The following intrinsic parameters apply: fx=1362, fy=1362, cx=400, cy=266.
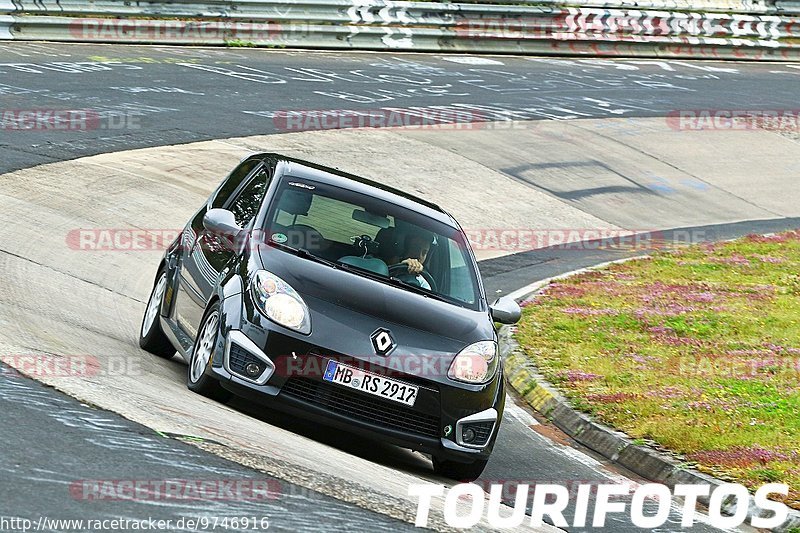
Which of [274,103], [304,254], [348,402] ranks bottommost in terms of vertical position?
[274,103]

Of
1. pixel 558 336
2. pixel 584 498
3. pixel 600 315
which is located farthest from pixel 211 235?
pixel 600 315

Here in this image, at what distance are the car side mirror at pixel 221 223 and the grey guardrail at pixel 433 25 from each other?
1604 centimetres

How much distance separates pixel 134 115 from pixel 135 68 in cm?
381

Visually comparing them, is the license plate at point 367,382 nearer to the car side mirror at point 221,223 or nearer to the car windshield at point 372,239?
the car windshield at point 372,239

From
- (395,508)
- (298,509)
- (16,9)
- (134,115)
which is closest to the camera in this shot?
(298,509)

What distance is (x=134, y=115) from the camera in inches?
756

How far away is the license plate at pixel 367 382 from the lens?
771 centimetres

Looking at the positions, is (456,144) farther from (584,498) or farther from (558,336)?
(584,498)

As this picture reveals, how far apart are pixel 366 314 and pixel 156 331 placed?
2.34m

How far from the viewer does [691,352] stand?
12.3 m

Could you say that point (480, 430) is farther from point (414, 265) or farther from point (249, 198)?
point (249, 198)

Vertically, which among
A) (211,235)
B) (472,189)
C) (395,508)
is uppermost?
(211,235)
